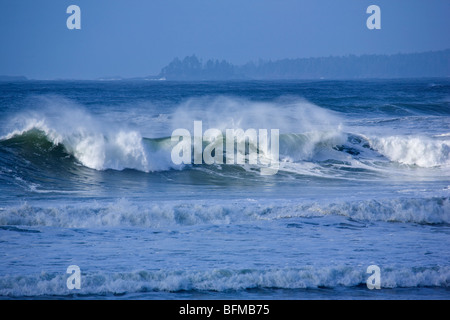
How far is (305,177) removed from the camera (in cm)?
1348

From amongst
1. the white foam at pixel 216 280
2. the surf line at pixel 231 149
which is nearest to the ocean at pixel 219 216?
the white foam at pixel 216 280

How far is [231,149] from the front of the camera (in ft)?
52.2

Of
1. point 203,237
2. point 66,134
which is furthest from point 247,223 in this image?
point 66,134

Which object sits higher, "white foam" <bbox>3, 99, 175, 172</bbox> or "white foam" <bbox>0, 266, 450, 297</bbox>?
Answer: "white foam" <bbox>3, 99, 175, 172</bbox>

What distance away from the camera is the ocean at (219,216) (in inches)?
252

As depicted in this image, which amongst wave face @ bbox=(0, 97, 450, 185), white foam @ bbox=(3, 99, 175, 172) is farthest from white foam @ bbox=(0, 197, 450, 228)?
white foam @ bbox=(3, 99, 175, 172)

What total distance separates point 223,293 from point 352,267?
5.61 ft

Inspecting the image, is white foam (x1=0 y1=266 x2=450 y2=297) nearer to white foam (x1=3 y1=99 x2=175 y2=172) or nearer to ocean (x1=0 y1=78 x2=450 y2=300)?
ocean (x1=0 y1=78 x2=450 y2=300)

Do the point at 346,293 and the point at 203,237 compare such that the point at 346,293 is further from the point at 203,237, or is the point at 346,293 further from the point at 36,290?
the point at 36,290

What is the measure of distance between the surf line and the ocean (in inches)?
7.8

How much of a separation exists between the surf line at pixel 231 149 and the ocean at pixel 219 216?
7.8 inches

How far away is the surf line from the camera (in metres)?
14.9

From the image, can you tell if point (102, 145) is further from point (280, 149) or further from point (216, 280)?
point (216, 280)

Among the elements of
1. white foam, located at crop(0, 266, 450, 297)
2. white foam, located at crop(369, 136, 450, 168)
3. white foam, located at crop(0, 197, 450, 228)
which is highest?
white foam, located at crop(369, 136, 450, 168)
